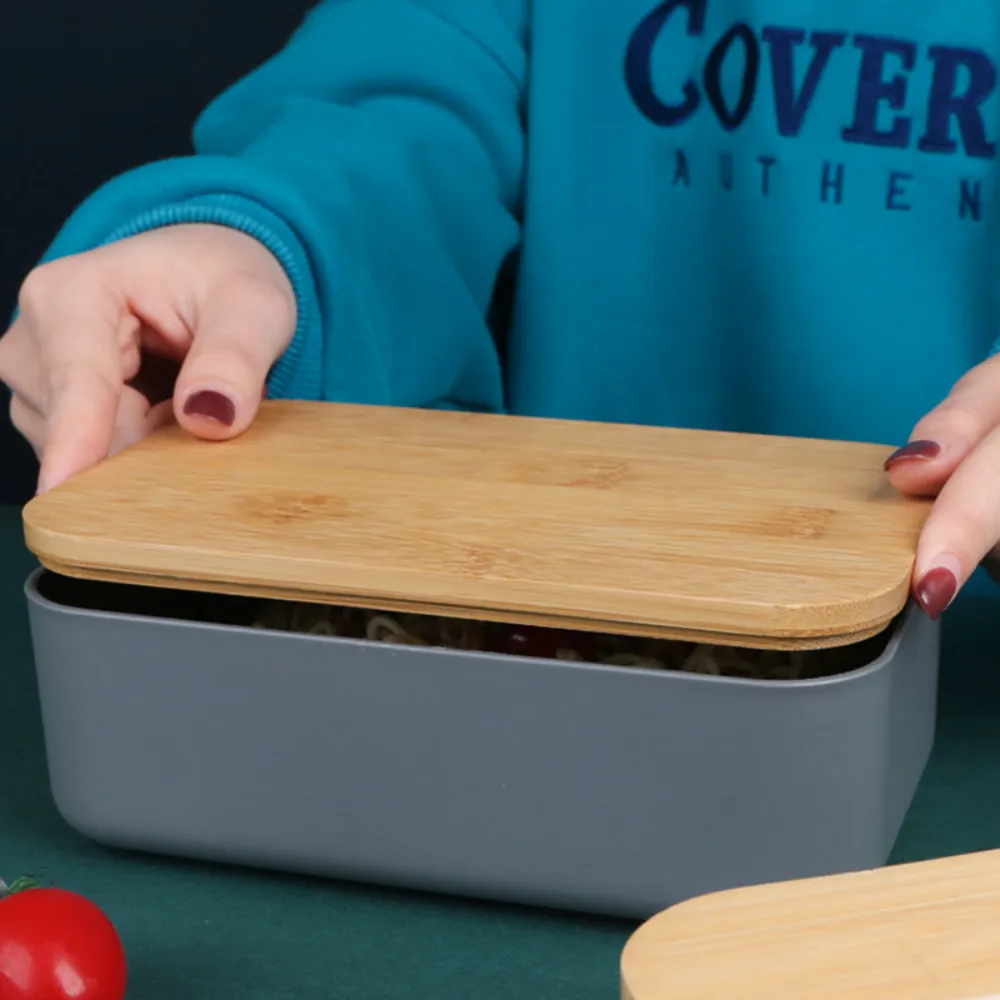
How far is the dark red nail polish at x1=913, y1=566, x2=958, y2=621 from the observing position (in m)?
0.63

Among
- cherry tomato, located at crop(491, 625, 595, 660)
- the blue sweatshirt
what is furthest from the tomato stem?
the blue sweatshirt

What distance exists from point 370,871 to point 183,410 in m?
0.27

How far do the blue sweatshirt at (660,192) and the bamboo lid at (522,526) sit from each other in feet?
1.10

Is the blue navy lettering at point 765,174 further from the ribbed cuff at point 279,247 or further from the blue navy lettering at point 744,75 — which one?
the ribbed cuff at point 279,247

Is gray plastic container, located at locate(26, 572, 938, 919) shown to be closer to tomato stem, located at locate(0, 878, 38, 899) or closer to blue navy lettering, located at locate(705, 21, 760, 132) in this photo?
tomato stem, located at locate(0, 878, 38, 899)

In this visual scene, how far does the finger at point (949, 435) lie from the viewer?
2.36 feet

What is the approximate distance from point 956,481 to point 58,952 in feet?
1.37

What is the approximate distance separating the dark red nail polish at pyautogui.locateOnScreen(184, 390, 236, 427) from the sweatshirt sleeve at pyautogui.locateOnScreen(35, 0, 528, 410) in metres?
0.20

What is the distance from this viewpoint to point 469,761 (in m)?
0.62

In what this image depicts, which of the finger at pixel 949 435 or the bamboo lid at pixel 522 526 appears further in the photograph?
the finger at pixel 949 435

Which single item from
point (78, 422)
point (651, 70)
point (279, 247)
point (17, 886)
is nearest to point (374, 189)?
point (279, 247)

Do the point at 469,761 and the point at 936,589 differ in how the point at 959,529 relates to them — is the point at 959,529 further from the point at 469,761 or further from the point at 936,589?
the point at 469,761

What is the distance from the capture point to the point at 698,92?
130 cm

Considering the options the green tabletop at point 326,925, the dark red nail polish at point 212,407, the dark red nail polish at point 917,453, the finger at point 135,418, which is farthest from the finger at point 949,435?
the finger at point 135,418
